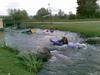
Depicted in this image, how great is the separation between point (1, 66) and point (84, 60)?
9501mm

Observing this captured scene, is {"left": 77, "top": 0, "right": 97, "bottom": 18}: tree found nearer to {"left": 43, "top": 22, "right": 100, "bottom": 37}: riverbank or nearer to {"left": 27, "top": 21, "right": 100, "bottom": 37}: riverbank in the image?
{"left": 27, "top": 21, "right": 100, "bottom": 37}: riverbank

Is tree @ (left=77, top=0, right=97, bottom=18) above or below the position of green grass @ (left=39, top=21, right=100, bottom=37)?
above

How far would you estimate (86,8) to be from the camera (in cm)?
10656

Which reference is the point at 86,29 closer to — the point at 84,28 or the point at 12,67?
the point at 84,28

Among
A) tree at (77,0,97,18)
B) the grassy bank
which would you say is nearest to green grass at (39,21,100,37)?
the grassy bank

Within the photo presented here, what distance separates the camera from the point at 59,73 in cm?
1969

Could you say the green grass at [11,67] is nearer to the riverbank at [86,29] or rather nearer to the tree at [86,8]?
the riverbank at [86,29]

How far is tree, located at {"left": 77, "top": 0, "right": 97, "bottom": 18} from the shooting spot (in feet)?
348

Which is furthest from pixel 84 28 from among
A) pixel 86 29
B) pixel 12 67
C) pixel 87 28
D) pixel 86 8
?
pixel 86 8

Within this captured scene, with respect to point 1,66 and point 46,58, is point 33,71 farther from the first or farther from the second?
point 46,58

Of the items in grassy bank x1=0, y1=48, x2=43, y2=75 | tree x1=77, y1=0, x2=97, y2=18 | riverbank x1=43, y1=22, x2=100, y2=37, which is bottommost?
grassy bank x1=0, y1=48, x2=43, y2=75

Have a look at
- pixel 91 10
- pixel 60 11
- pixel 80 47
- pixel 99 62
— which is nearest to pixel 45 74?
pixel 99 62

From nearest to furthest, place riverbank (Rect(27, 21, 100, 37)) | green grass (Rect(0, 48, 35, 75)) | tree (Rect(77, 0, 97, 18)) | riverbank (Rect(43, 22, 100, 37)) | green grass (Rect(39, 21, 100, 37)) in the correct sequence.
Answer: green grass (Rect(0, 48, 35, 75)) < riverbank (Rect(43, 22, 100, 37)) < green grass (Rect(39, 21, 100, 37)) < riverbank (Rect(27, 21, 100, 37)) < tree (Rect(77, 0, 97, 18))

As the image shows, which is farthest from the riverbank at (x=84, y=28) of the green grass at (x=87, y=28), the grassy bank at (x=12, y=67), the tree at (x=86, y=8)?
the tree at (x=86, y=8)
